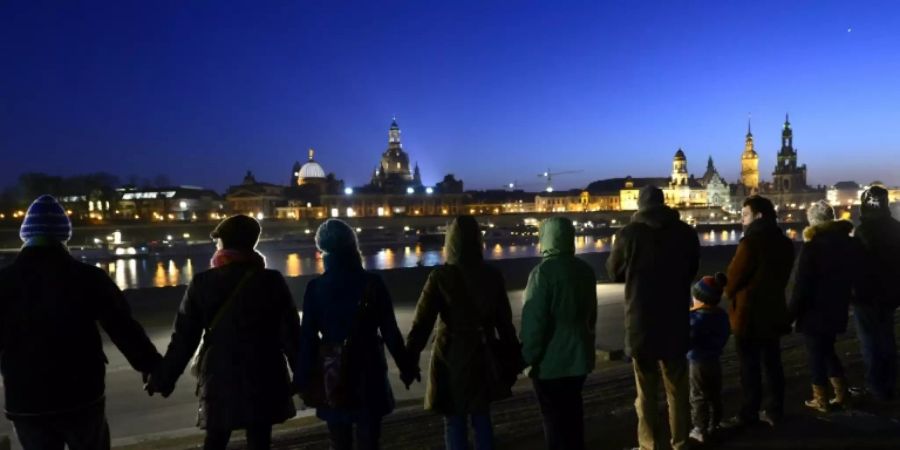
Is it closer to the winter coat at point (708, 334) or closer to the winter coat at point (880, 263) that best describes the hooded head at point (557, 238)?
the winter coat at point (708, 334)

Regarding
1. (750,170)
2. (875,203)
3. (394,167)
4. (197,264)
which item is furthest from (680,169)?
(875,203)

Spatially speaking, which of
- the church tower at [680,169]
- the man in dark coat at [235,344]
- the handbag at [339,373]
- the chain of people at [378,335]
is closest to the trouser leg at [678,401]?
the chain of people at [378,335]

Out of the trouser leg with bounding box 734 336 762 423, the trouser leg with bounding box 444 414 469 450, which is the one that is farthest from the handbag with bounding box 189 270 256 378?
the trouser leg with bounding box 734 336 762 423

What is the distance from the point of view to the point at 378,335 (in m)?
4.07

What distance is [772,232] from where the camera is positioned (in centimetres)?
518

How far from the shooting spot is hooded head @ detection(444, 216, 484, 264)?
161 inches

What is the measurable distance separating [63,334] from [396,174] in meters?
156

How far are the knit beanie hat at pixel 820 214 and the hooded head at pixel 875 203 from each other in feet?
1.99

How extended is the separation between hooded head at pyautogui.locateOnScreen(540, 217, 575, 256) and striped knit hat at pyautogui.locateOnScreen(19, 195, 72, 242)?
2.46 m

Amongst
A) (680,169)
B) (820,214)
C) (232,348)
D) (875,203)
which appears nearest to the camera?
(232,348)

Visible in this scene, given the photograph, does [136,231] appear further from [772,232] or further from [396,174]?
[772,232]

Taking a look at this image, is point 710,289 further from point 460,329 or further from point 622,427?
point 460,329

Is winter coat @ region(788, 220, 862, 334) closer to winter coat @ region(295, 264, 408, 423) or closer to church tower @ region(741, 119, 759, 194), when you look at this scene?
winter coat @ region(295, 264, 408, 423)

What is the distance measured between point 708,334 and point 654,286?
0.85m
